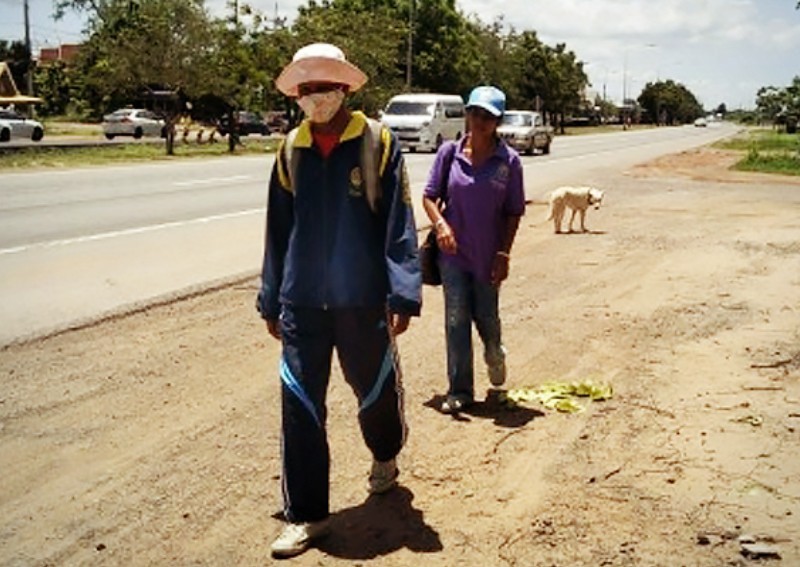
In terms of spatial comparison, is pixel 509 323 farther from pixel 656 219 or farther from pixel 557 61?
pixel 557 61

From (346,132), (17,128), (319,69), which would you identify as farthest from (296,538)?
(17,128)

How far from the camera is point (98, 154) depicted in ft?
96.8

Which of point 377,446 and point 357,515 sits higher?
point 377,446

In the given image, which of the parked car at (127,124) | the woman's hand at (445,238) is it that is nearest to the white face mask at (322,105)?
the woman's hand at (445,238)

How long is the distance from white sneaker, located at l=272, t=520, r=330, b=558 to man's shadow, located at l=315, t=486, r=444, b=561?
0.05 meters

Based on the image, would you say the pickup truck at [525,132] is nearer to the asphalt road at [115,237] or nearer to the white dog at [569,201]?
the asphalt road at [115,237]

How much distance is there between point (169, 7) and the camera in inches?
1243

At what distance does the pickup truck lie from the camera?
35.5 m

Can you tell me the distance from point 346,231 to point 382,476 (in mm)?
1173

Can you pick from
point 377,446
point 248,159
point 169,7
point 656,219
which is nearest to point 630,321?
point 377,446

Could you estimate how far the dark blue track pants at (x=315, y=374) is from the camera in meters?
3.61

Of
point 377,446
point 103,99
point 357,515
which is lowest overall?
point 357,515

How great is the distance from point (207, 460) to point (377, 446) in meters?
1.01

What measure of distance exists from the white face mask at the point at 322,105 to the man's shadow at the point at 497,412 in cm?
219
